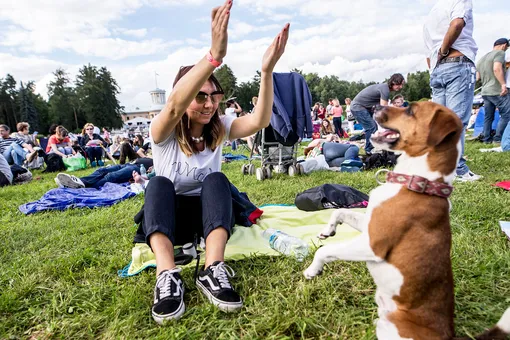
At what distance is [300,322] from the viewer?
1600 millimetres

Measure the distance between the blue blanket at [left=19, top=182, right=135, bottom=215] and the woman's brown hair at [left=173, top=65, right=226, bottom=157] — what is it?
3.00 m

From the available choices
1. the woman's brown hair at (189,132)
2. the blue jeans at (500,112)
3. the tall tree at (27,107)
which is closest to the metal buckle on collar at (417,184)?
the woman's brown hair at (189,132)

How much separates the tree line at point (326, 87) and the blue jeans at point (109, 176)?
47.5 m

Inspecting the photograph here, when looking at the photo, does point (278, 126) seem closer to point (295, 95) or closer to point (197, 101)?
point (295, 95)

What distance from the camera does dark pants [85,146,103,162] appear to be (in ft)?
36.9

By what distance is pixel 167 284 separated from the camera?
1813mm

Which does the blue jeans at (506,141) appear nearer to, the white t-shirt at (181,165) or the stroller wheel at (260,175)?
the stroller wheel at (260,175)

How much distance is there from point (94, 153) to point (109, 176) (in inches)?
232

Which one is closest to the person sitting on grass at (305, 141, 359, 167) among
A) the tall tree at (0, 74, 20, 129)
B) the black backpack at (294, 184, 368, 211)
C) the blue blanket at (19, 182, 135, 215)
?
the black backpack at (294, 184, 368, 211)

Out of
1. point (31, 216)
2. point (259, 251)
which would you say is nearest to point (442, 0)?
point (259, 251)

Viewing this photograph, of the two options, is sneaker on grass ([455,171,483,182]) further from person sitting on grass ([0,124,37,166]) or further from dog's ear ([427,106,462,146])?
person sitting on grass ([0,124,37,166])

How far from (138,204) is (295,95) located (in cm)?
333

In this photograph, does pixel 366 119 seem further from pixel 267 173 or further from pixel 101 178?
pixel 101 178

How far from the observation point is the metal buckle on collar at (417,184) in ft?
4.73
